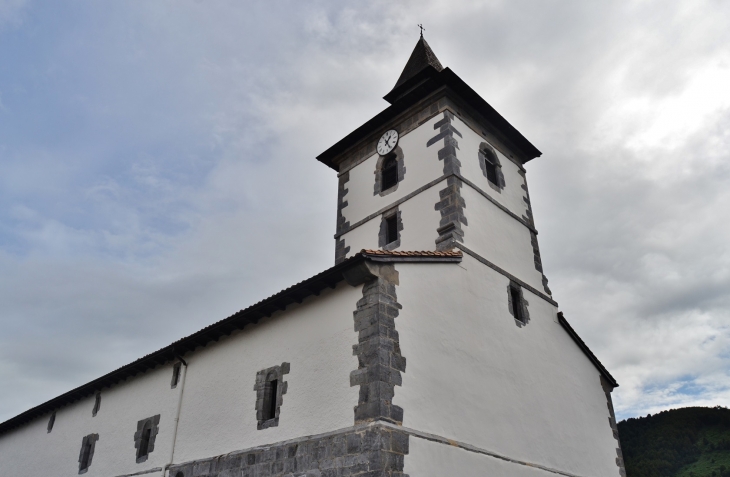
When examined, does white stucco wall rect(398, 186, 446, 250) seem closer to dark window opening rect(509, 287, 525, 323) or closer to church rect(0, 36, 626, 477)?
church rect(0, 36, 626, 477)

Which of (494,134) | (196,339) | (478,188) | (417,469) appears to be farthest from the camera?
(494,134)

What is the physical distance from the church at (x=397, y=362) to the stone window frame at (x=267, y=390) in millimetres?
32

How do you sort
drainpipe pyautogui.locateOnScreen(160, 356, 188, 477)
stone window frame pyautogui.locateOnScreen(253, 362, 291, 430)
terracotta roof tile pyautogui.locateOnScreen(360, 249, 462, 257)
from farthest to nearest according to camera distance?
1. drainpipe pyautogui.locateOnScreen(160, 356, 188, 477)
2. stone window frame pyautogui.locateOnScreen(253, 362, 291, 430)
3. terracotta roof tile pyautogui.locateOnScreen(360, 249, 462, 257)

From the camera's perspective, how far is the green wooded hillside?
21969 mm

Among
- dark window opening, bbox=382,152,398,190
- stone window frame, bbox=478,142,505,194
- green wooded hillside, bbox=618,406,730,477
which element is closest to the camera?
stone window frame, bbox=478,142,505,194

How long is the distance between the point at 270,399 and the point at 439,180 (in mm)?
5988

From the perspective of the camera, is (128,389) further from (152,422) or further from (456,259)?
(456,259)

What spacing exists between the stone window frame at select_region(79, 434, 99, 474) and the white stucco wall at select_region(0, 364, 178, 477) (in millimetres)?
142

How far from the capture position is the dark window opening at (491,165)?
1467 centimetres

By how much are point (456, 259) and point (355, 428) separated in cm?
406

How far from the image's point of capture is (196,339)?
11875mm

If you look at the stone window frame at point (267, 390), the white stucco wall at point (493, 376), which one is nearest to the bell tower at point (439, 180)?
the white stucco wall at point (493, 376)

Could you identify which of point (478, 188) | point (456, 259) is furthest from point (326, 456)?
point (478, 188)

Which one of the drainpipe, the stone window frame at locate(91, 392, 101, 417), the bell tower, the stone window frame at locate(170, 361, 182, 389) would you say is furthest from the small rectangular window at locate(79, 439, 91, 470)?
the bell tower
